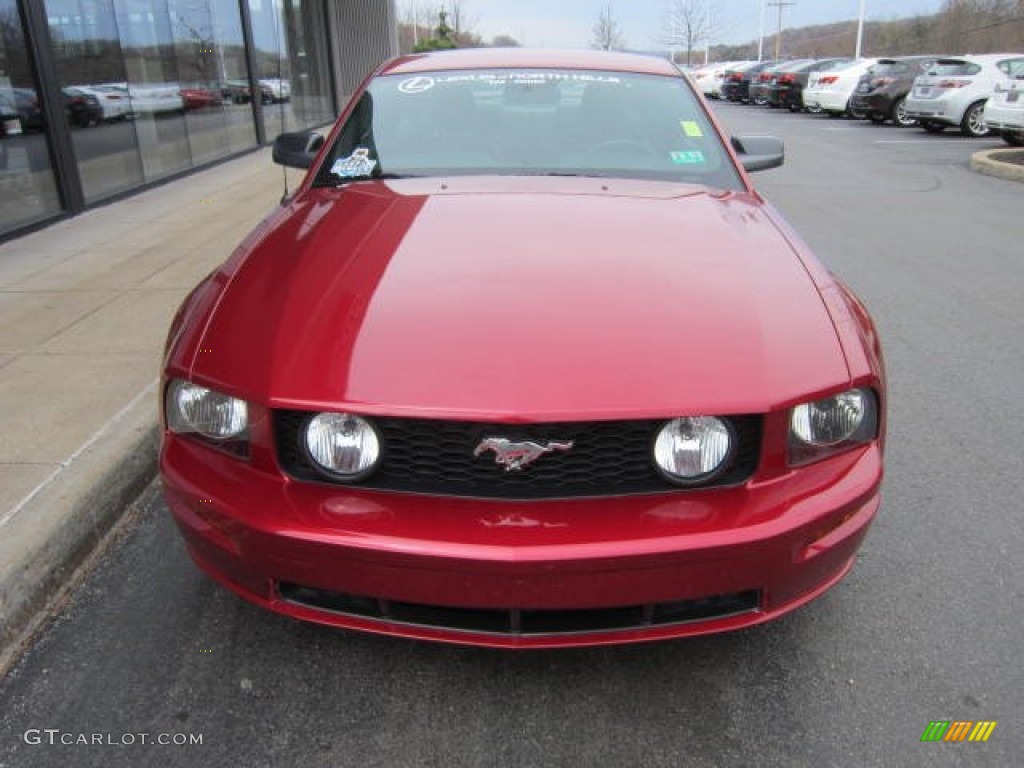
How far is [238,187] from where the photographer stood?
10398 mm

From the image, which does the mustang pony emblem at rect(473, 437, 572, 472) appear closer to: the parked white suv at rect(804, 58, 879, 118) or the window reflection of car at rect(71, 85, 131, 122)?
the window reflection of car at rect(71, 85, 131, 122)

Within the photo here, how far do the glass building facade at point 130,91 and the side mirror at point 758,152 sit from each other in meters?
6.35

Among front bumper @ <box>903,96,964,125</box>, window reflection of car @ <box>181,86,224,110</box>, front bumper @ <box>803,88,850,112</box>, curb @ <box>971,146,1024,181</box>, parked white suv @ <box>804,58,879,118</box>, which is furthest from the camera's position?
front bumper @ <box>803,88,850,112</box>

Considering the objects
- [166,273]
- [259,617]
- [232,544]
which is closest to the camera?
[232,544]

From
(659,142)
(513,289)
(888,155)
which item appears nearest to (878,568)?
(513,289)

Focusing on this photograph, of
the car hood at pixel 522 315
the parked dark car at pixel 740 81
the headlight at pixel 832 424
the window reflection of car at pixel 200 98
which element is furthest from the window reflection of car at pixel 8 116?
the parked dark car at pixel 740 81

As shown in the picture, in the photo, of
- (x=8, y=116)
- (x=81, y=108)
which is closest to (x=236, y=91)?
(x=81, y=108)

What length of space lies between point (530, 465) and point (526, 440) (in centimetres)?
7

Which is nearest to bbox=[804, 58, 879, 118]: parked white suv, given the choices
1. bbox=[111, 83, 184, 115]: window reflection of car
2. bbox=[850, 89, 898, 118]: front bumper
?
bbox=[850, 89, 898, 118]: front bumper

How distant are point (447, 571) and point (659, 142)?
2.26 m

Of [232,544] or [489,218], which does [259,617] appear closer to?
[232,544]

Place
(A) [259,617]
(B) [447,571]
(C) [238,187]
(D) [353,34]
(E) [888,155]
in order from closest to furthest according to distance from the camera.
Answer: (B) [447,571] → (A) [259,617] → (C) [238,187] → (E) [888,155] → (D) [353,34]

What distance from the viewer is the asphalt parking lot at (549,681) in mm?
2049

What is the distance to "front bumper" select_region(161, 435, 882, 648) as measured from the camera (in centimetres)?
188
